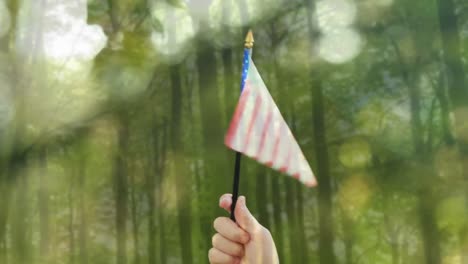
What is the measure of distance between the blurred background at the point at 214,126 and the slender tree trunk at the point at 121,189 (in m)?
0.01

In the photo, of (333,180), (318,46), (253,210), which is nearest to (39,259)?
(253,210)

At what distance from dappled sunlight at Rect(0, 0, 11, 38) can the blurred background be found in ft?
0.04

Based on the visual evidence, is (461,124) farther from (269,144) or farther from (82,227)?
(269,144)

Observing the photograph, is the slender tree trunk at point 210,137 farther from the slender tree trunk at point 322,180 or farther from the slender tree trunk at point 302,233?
the slender tree trunk at point 322,180

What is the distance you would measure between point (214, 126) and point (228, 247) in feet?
12.2

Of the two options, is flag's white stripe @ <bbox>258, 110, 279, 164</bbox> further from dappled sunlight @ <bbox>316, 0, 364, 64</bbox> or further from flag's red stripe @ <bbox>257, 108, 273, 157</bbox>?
dappled sunlight @ <bbox>316, 0, 364, 64</bbox>

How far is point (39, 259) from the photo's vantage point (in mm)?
5500

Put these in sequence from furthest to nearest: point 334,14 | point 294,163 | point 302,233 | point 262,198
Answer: point 334,14 → point 262,198 → point 302,233 → point 294,163

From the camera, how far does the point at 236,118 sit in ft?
4.67

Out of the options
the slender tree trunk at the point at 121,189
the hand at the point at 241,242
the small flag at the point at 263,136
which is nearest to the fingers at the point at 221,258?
the hand at the point at 241,242

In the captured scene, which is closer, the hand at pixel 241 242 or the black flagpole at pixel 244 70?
the black flagpole at pixel 244 70

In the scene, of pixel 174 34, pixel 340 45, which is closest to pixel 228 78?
pixel 174 34

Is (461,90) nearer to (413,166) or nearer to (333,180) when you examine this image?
(413,166)

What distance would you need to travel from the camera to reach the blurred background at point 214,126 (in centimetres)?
488
